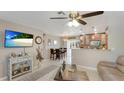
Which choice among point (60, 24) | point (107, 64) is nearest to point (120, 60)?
point (107, 64)

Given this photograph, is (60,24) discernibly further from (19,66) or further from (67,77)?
(19,66)

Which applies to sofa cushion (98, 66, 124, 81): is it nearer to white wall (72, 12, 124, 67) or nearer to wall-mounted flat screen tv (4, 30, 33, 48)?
white wall (72, 12, 124, 67)

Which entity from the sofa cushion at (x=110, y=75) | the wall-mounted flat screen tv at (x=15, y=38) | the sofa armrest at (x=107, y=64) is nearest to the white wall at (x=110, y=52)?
the sofa armrest at (x=107, y=64)

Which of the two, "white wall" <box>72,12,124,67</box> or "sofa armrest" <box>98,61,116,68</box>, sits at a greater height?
"white wall" <box>72,12,124,67</box>

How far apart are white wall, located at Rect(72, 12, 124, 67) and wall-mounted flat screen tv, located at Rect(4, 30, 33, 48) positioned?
127 centimetres

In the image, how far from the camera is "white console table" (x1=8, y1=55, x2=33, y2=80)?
2612mm

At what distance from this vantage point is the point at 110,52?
7.93 feet

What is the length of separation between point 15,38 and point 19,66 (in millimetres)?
848

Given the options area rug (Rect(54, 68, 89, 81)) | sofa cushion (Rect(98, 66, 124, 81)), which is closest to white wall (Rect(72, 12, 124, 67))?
sofa cushion (Rect(98, 66, 124, 81))
